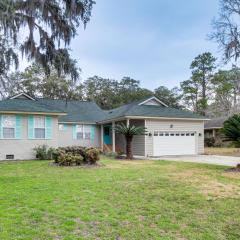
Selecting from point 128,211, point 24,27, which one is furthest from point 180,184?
point 24,27

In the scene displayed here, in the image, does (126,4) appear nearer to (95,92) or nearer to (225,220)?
(225,220)

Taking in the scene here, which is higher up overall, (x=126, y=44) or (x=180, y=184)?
(x=126, y=44)

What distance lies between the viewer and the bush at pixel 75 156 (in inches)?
504

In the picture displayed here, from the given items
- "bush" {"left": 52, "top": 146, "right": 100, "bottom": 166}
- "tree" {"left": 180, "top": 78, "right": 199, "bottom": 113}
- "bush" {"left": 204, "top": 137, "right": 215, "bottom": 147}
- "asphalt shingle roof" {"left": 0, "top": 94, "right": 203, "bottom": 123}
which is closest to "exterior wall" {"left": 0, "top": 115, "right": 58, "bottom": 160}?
"asphalt shingle roof" {"left": 0, "top": 94, "right": 203, "bottom": 123}

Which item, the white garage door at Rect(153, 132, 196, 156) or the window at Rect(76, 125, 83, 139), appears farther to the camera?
the window at Rect(76, 125, 83, 139)

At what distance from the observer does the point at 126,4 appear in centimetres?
1423

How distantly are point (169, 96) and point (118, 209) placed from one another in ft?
138

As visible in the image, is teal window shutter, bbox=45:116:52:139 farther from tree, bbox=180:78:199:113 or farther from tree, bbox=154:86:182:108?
tree, bbox=154:86:182:108

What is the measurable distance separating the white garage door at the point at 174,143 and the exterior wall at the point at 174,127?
30 cm

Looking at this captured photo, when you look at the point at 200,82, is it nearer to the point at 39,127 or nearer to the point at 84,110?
the point at 84,110

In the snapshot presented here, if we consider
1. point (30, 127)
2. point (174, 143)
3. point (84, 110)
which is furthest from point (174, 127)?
point (30, 127)

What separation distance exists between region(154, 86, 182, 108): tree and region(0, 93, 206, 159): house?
73.6 feet

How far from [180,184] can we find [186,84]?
37.4 m

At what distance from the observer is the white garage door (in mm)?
19750
